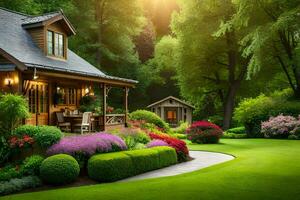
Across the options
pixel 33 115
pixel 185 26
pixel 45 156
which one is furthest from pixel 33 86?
pixel 185 26

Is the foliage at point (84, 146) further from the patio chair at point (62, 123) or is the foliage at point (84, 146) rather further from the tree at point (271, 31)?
→ the tree at point (271, 31)

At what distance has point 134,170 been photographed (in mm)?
13500

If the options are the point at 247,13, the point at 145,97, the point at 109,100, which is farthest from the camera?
the point at 145,97

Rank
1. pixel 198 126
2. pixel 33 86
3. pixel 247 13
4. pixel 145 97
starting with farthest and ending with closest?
pixel 145 97
pixel 198 126
pixel 33 86
pixel 247 13

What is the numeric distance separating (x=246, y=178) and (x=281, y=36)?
19.3 metres

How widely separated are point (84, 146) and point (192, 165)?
187 inches

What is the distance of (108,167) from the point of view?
1220cm

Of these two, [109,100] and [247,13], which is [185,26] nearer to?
[109,100]

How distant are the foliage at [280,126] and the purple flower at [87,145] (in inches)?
621

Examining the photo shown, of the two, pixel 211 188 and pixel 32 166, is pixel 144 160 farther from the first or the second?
pixel 211 188

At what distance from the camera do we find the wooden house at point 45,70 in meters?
16.5

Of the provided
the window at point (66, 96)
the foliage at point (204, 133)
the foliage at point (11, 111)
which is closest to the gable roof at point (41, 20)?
the window at point (66, 96)

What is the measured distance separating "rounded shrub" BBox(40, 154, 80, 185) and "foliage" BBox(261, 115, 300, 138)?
18.8m

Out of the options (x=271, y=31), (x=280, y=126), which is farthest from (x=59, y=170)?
(x=280, y=126)
